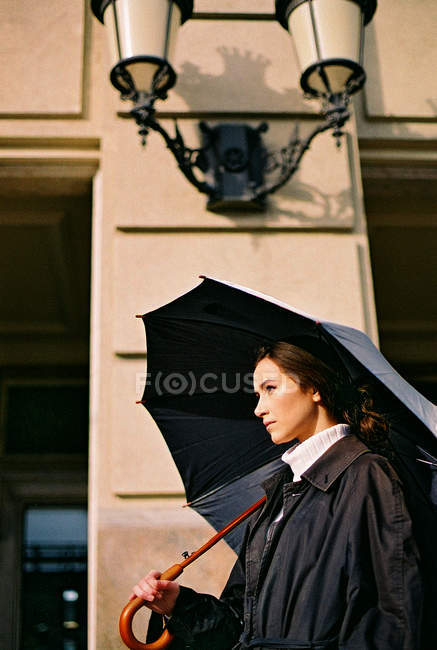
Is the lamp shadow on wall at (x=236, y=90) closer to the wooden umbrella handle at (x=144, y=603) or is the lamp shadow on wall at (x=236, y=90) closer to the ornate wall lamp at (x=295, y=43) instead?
the ornate wall lamp at (x=295, y=43)

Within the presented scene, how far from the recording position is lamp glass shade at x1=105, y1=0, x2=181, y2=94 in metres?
2.96

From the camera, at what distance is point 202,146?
355 cm

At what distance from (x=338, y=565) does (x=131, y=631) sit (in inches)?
26.5

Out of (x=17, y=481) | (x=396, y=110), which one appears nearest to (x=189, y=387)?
(x=396, y=110)

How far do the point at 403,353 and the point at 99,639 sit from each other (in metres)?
3.87

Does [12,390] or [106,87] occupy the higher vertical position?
[106,87]

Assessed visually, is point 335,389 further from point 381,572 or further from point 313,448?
point 381,572

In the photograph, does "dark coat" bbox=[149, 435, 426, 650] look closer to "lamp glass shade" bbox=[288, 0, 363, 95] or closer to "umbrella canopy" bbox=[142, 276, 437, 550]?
"umbrella canopy" bbox=[142, 276, 437, 550]

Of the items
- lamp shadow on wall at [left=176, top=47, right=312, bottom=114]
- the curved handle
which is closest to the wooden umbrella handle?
the curved handle

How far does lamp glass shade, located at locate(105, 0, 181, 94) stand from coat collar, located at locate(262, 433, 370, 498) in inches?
67.3

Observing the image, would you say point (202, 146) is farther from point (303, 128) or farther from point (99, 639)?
point (99, 639)

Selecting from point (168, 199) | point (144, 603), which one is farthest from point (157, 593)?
point (168, 199)

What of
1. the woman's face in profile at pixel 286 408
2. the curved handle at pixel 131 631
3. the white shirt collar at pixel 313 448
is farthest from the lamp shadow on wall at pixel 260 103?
the curved handle at pixel 131 631

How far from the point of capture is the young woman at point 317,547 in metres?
1.74
